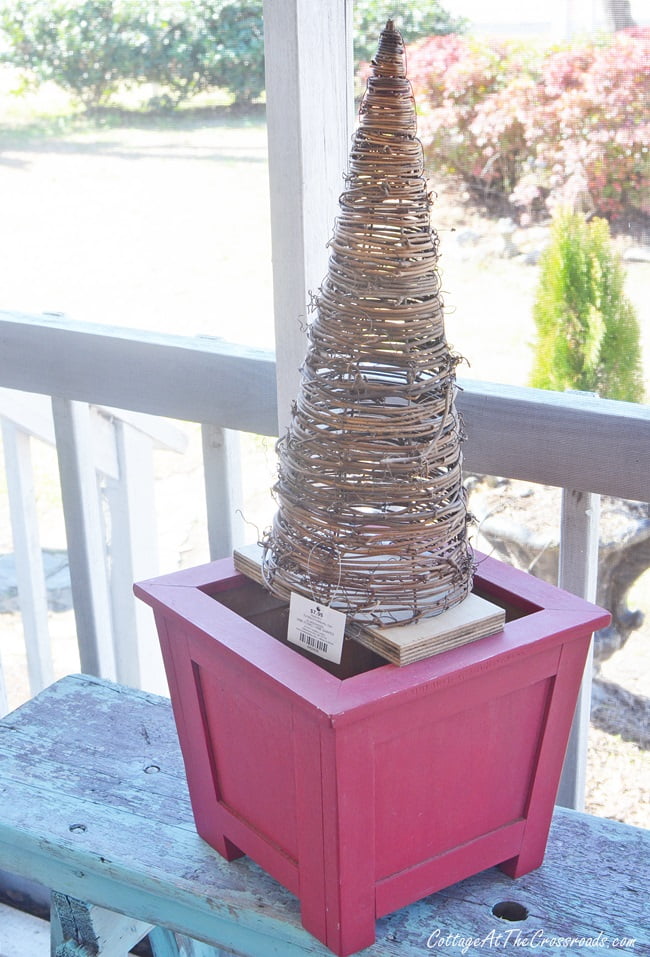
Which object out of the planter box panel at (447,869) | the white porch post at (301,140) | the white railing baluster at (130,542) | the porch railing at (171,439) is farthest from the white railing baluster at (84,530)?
the planter box panel at (447,869)

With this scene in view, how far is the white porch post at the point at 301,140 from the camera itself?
98 centimetres

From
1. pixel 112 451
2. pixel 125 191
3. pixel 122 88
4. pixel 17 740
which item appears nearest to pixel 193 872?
pixel 17 740

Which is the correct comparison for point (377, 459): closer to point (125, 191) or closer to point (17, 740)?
point (17, 740)

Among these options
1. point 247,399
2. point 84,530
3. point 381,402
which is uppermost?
point 381,402

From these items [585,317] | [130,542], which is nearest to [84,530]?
[130,542]

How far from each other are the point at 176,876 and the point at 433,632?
1.15 feet

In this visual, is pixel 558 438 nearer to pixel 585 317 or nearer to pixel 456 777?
pixel 585 317

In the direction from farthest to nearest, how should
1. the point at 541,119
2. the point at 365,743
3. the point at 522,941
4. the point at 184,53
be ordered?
the point at 184,53 → the point at 541,119 → the point at 522,941 → the point at 365,743

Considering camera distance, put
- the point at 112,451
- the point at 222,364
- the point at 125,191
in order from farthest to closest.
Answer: the point at 125,191 → the point at 112,451 → the point at 222,364

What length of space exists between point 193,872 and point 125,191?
1.36 metres

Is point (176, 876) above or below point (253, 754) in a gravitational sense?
below

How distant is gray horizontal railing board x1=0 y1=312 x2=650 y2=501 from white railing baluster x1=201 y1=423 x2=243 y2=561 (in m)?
0.03

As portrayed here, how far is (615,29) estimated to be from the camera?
3.27ft

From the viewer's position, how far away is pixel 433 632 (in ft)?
2.46
